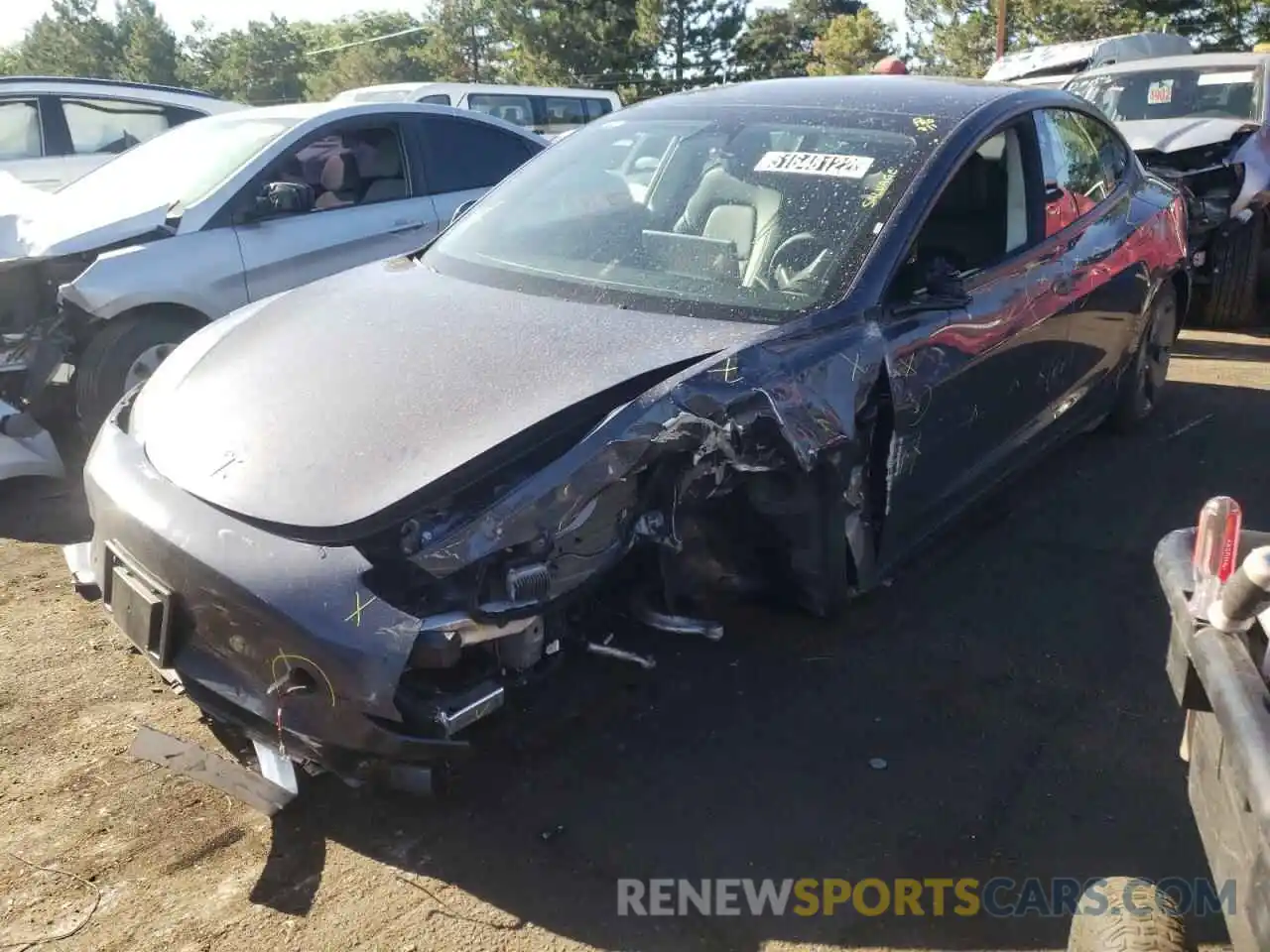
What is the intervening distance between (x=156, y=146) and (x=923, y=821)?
5542mm

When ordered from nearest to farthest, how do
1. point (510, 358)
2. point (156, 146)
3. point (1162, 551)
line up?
point (1162, 551), point (510, 358), point (156, 146)

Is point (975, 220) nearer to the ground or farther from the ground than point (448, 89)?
nearer to the ground

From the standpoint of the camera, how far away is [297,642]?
94.3 inches

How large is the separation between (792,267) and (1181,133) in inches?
226

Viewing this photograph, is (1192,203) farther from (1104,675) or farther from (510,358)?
(510,358)

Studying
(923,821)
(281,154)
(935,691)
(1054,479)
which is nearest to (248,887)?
(923,821)

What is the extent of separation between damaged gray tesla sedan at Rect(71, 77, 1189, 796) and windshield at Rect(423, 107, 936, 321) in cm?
1

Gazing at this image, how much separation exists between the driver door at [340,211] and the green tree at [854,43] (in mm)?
35359

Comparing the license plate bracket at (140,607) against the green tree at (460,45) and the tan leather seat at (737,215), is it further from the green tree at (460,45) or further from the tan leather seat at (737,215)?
the green tree at (460,45)

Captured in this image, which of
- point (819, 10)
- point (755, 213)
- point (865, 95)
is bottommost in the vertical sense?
point (755, 213)

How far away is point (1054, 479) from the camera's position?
4945mm

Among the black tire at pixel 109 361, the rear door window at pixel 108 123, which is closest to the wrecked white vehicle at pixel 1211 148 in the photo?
the black tire at pixel 109 361

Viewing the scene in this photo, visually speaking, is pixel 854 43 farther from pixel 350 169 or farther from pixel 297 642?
pixel 297 642

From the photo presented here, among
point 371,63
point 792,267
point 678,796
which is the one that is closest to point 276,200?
point 792,267
